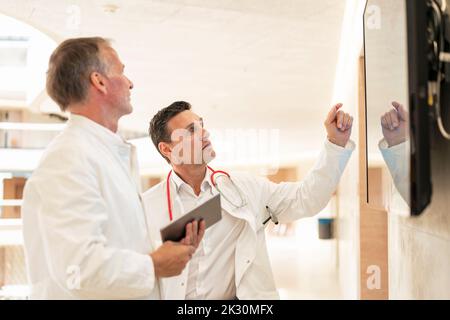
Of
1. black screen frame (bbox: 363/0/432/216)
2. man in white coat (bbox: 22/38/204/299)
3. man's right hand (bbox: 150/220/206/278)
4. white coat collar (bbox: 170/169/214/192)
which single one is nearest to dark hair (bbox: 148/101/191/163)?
white coat collar (bbox: 170/169/214/192)

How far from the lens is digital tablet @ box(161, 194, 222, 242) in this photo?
3.74ft

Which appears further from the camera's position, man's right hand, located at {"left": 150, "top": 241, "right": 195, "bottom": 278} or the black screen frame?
man's right hand, located at {"left": 150, "top": 241, "right": 195, "bottom": 278}

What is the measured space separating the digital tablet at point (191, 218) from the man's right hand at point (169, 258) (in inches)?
1.0

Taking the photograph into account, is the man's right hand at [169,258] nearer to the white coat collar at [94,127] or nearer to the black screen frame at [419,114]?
the white coat collar at [94,127]

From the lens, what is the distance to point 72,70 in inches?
45.7

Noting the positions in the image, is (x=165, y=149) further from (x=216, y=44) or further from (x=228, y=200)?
(x=216, y=44)

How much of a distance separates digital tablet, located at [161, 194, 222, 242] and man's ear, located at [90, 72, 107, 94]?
376mm

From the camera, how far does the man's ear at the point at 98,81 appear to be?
3.87 feet

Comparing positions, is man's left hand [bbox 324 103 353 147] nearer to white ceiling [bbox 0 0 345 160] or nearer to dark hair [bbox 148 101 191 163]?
dark hair [bbox 148 101 191 163]

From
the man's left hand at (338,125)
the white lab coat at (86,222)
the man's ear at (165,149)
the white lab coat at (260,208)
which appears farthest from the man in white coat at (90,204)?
the man's left hand at (338,125)

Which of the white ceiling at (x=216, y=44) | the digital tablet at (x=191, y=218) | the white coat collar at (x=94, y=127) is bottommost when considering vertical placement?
the digital tablet at (x=191, y=218)

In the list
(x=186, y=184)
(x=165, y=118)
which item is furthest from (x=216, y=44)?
(x=186, y=184)
